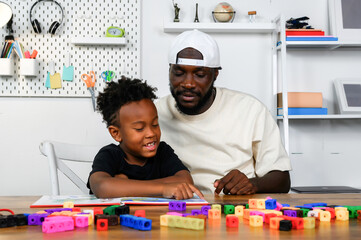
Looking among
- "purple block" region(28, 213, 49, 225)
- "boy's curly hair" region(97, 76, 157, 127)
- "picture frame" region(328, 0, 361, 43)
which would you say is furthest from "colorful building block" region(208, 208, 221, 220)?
"picture frame" region(328, 0, 361, 43)

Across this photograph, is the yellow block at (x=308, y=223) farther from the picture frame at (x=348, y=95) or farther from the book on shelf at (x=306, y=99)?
the picture frame at (x=348, y=95)

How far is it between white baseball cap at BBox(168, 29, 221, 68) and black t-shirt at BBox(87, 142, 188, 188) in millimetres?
428

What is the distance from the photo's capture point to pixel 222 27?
2.87 meters

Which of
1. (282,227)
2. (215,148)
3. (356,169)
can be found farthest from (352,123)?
(282,227)

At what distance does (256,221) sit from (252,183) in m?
0.82

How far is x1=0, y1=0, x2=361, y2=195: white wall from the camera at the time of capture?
2922 mm

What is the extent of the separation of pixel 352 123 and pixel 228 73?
87 cm

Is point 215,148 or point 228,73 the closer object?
point 215,148

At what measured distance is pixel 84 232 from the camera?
2.72 feet

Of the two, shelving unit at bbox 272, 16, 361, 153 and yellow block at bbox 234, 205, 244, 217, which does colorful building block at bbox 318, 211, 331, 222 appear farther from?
shelving unit at bbox 272, 16, 361, 153

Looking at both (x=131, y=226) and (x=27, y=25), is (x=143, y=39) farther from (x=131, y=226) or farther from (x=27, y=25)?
(x=131, y=226)

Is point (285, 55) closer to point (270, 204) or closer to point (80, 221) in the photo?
point (270, 204)

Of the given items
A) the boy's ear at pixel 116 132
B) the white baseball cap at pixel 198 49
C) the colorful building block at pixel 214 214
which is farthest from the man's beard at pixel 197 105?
the colorful building block at pixel 214 214

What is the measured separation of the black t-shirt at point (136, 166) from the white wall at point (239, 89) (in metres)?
1.27
